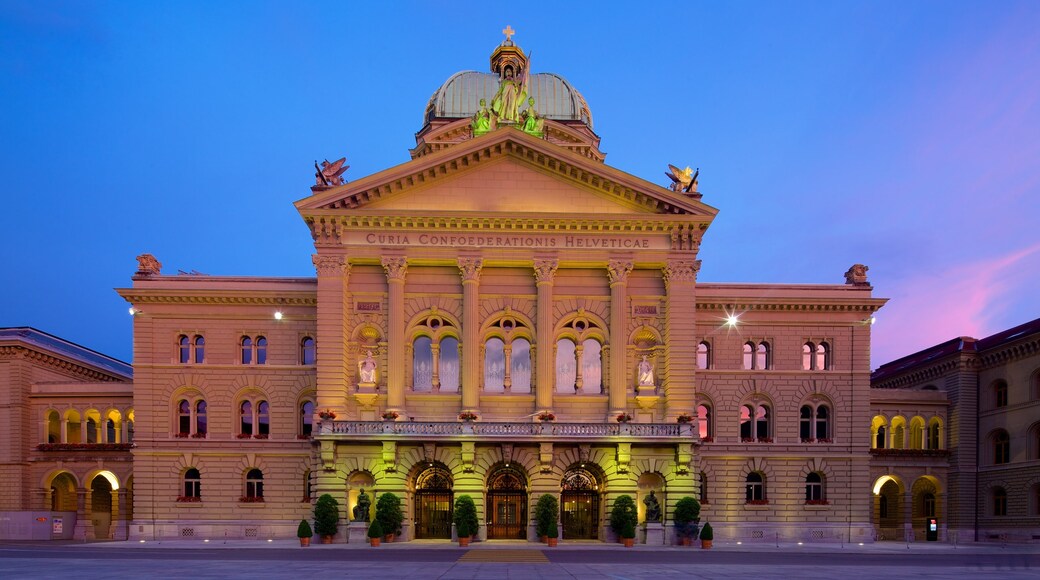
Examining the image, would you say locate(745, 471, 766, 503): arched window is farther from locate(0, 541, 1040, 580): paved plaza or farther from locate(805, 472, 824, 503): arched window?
locate(0, 541, 1040, 580): paved plaza

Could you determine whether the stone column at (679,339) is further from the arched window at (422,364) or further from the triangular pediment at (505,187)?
the arched window at (422,364)

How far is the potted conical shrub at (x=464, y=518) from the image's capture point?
4509 cm

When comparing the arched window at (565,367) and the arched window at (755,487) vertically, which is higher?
the arched window at (565,367)

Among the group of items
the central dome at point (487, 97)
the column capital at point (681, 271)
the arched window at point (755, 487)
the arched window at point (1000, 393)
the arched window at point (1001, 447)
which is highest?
the central dome at point (487, 97)

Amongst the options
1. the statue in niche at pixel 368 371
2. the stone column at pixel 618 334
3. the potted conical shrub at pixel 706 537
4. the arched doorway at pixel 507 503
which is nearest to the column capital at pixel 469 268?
the statue in niche at pixel 368 371

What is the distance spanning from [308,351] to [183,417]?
884 cm

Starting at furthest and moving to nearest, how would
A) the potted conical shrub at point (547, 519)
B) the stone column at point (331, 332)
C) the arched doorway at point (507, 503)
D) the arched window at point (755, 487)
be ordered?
1. the arched window at point (755, 487)
2. the arched doorway at point (507, 503)
3. the stone column at point (331, 332)
4. the potted conical shrub at point (547, 519)

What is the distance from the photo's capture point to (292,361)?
2137 inches

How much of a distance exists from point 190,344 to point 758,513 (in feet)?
122

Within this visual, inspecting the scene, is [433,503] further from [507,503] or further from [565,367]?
[565,367]

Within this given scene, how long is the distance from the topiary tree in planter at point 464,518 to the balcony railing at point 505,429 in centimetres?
354

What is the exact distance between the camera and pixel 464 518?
149 feet

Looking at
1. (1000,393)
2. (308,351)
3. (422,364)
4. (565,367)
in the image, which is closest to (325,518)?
(422,364)

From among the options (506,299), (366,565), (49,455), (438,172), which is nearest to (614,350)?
(506,299)
